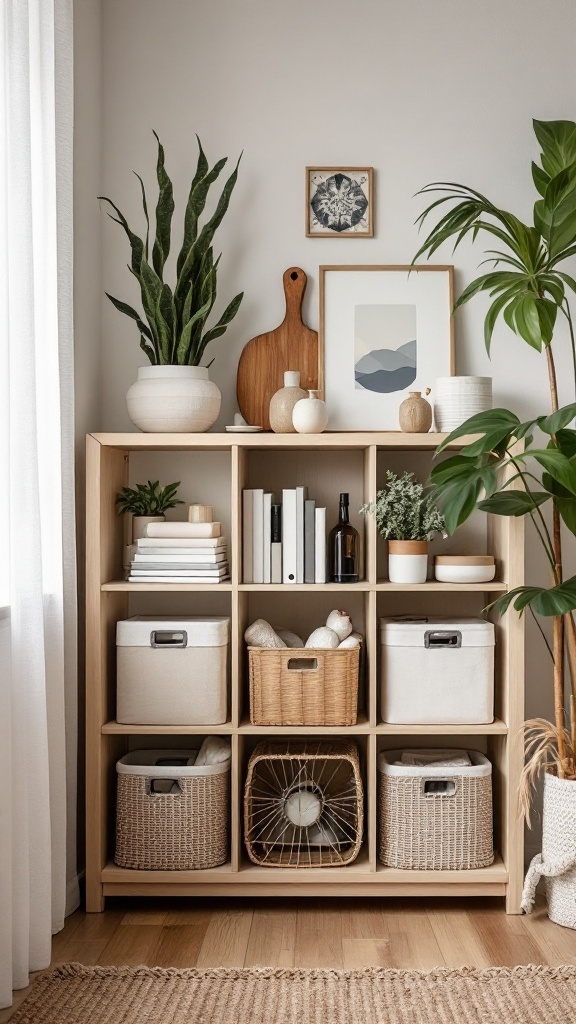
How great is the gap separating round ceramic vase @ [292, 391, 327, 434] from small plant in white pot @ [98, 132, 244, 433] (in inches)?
10.1

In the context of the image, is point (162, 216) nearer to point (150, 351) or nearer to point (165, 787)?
point (150, 351)

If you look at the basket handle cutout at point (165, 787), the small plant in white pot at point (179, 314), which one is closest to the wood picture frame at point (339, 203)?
the small plant in white pot at point (179, 314)

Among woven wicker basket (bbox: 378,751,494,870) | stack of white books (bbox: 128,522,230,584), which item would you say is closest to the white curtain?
stack of white books (bbox: 128,522,230,584)

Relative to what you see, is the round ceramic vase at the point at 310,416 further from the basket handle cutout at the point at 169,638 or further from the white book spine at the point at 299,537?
the basket handle cutout at the point at 169,638

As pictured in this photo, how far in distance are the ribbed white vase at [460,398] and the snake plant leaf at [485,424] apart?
251 mm

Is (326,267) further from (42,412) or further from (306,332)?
(42,412)

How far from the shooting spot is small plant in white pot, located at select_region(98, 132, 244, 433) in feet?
8.70

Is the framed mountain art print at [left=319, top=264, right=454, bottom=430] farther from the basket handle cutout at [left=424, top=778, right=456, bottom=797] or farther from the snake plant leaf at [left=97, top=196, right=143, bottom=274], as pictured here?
the basket handle cutout at [left=424, top=778, right=456, bottom=797]

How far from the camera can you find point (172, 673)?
2.60 meters

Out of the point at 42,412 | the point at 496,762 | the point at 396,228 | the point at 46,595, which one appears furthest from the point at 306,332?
the point at 496,762

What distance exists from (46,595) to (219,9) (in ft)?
6.34

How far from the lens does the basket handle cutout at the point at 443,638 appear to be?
259 cm

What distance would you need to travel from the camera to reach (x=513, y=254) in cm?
294

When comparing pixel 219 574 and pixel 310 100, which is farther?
pixel 310 100
